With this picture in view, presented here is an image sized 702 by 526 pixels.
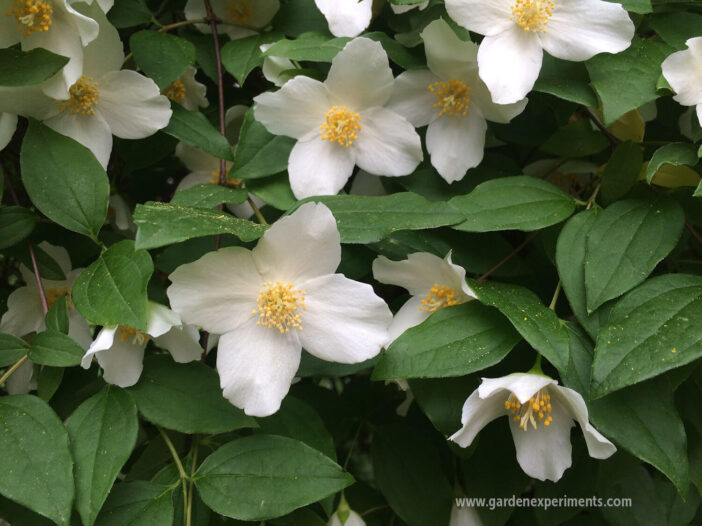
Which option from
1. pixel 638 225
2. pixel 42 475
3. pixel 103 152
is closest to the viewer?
pixel 42 475

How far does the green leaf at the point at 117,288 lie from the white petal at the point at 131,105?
0.20m

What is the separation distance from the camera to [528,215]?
817 millimetres

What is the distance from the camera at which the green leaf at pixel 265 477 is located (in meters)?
0.74

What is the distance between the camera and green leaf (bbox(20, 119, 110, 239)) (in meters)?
0.80

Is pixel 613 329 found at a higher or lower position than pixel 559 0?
lower

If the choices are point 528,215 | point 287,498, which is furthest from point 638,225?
point 287,498

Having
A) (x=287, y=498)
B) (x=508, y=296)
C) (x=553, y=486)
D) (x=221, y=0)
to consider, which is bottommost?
(x=553, y=486)

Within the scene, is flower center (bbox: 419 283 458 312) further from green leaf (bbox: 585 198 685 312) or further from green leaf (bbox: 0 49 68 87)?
green leaf (bbox: 0 49 68 87)

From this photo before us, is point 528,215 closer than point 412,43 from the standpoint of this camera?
Yes

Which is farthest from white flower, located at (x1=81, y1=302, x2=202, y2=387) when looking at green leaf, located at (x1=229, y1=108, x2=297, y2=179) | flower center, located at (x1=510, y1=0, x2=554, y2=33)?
flower center, located at (x1=510, y1=0, x2=554, y2=33)

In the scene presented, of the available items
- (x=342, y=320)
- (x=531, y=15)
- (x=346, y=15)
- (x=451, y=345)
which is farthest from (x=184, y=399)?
(x=531, y=15)

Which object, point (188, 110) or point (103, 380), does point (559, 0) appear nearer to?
point (188, 110)

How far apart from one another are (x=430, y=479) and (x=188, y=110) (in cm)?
62

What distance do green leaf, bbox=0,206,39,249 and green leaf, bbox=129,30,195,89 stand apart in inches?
9.3
